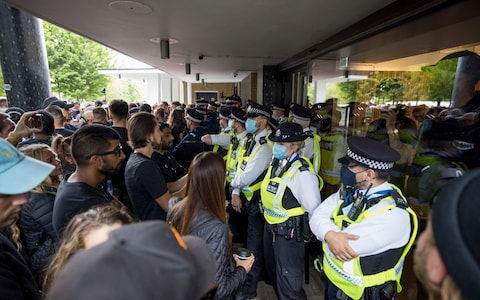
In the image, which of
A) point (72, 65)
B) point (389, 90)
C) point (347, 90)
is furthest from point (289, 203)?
point (72, 65)

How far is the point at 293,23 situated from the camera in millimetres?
3240

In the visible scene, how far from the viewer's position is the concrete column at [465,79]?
2498 millimetres

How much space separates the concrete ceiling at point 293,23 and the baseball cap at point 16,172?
79.5 inches

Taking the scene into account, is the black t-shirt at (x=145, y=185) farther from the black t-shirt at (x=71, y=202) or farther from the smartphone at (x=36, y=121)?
the smartphone at (x=36, y=121)

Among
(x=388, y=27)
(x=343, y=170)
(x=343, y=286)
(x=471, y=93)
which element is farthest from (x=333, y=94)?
(x=343, y=286)

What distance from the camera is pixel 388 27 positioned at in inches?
110

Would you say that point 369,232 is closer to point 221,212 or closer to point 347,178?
point 347,178

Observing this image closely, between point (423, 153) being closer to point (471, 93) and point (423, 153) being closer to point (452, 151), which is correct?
point (452, 151)

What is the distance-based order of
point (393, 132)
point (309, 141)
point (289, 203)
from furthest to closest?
point (309, 141), point (393, 132), point (289, 203)

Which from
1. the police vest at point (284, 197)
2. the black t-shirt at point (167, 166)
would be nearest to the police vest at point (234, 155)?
the black t-shirt at point (167, 166)

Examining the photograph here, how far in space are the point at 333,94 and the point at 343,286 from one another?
4.46 metres

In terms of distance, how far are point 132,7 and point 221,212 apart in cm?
233

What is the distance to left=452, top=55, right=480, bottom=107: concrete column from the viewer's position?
2.50m

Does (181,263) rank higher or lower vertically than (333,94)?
lower
